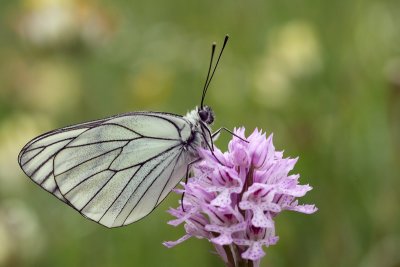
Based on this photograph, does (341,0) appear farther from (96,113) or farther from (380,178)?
(96,113)

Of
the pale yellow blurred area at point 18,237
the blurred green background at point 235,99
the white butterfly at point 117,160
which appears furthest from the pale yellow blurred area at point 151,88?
the white butterfly at point 117,160

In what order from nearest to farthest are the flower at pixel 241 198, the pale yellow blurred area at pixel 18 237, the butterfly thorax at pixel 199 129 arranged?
the flower at pixel 241 198
the butterfly thorax at pixel 199 129
the pale yellow blurred area at pixel 18 237

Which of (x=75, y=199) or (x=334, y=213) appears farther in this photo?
(x=334, y=213)

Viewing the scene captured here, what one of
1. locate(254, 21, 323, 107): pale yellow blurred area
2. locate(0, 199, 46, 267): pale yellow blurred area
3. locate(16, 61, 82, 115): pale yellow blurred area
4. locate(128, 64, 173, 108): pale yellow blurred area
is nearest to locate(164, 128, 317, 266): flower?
locate(0, 199, 46, 267): pale yellow blurred area

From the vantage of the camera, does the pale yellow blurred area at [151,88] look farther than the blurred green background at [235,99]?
Yes

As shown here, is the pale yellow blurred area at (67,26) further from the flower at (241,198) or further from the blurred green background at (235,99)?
the flower at (241,198)

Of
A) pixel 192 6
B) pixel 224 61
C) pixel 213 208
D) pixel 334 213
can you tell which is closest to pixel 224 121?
pixel 224 61

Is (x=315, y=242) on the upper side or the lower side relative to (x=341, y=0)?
lower
